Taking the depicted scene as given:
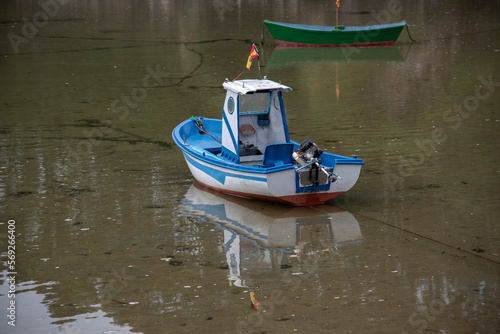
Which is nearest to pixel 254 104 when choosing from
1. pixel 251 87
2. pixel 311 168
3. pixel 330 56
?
pixel 251 87

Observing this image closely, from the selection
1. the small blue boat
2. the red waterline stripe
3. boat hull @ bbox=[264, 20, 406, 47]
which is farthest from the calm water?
boat hull @ bbox=[264, 20, 406, 47]

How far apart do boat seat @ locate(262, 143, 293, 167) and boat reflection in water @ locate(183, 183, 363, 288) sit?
26.2 inches

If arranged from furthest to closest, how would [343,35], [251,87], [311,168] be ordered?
[343,35] → [251,87] → [311,168]

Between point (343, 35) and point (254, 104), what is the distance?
14.8 m

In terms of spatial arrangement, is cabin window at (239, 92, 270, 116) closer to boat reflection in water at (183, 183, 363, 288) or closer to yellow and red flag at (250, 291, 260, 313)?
boat reflection in water at (183, 183, 363, 288)

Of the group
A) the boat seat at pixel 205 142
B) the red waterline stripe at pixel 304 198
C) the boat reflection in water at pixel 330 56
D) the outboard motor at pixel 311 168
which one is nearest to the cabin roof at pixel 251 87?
the outboard motor at pixel 311 168

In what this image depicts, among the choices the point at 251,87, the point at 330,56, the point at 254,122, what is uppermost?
the point at 330,56

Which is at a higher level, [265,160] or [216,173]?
[265,160]

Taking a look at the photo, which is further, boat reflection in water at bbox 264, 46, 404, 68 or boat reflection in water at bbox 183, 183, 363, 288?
boat reflection in water at bbox 264, 46, 404, 68

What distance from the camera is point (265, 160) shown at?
1103 centimetres

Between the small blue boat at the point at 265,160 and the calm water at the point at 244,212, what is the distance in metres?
0.35

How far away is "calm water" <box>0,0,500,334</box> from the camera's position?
25.6 feet

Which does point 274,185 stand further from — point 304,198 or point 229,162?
point 229,162

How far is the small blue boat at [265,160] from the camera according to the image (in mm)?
10430
